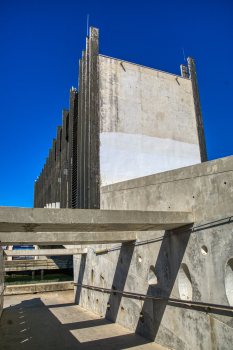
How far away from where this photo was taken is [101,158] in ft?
39.0

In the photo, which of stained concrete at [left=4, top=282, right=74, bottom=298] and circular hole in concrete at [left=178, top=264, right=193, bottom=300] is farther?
stained concrete at [left=4, top=282, right=74, bottom=298]

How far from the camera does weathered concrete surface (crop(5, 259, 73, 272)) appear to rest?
25750mm

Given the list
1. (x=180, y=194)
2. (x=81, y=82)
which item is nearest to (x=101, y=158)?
(x=81, y=82)

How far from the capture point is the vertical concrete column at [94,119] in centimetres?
1148

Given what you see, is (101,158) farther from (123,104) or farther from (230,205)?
(230,205)

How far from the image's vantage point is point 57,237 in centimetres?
798

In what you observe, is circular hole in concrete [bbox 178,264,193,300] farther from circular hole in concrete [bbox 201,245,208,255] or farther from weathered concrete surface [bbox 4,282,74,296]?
weathered concrete surface [bbox 4,282,74,296]

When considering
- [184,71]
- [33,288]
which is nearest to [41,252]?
[33,288]

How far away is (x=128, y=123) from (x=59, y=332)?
849 centimetres

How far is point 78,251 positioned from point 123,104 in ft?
23.3

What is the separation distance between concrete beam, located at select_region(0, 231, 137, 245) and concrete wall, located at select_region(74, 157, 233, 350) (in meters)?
0.59

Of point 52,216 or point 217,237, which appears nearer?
point 52,216

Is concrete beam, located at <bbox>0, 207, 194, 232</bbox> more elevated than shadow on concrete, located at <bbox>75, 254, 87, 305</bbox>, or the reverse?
concrete beam, located at <bbox>0, 207, 194, 232</bbox>

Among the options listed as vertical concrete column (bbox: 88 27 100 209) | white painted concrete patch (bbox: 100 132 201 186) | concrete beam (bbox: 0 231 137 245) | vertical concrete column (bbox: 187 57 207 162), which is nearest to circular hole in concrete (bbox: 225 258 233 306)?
concrete beam (bbox: 0 231 137 245)
